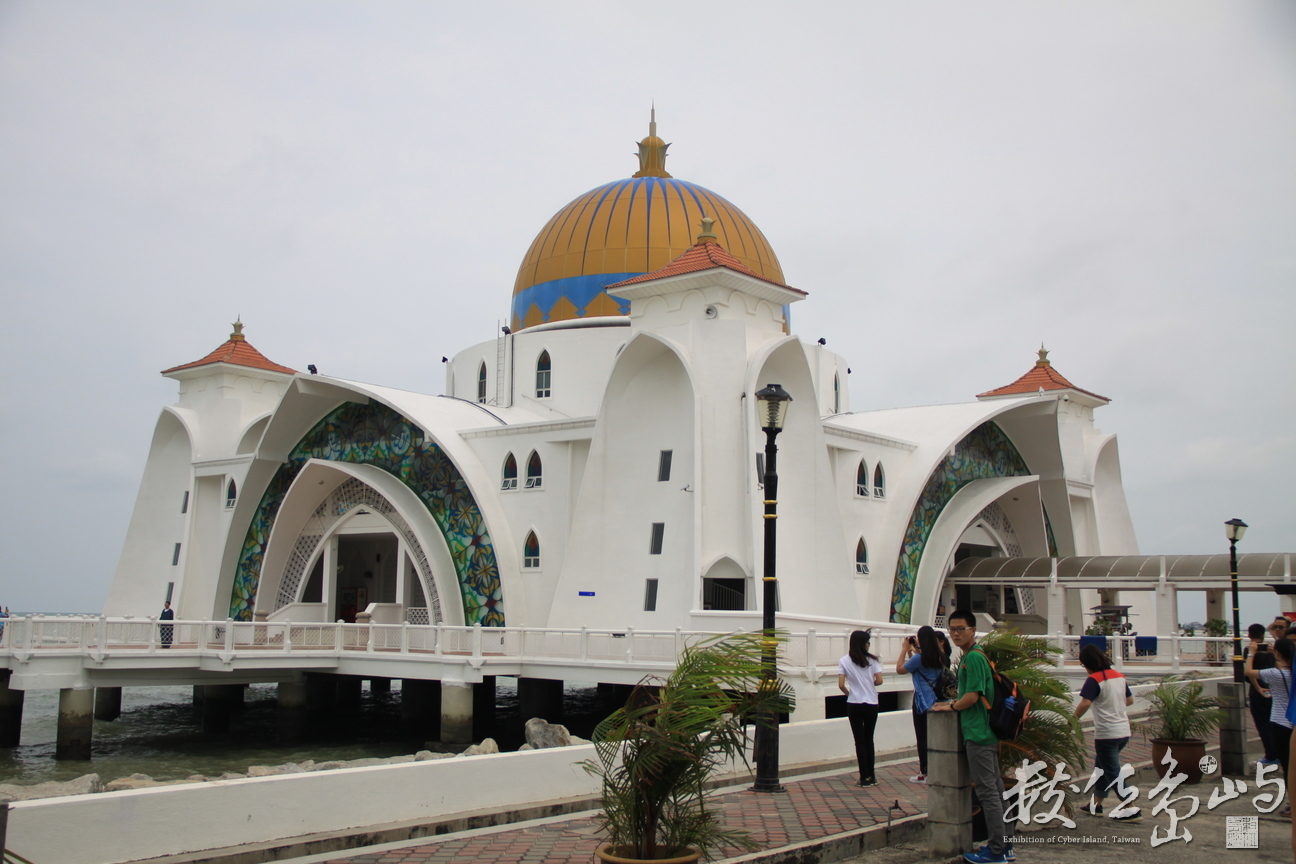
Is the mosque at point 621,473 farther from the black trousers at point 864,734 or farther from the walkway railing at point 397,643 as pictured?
the black trousers at point 864,734

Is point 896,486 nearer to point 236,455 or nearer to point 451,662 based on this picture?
point 451,662

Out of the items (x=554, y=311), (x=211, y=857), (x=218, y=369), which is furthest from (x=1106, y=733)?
(x=218, y=369)

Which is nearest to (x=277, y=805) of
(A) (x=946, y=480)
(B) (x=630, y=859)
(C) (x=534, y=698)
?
Answer: (B) (x=630, y=859)

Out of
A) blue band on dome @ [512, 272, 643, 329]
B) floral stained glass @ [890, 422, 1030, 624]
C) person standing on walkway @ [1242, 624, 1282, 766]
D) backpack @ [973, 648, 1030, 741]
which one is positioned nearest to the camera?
backpack @ [973, 648, 1030, 741]

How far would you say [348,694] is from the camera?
28.5 m

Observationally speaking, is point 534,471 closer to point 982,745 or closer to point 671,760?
point 982,745

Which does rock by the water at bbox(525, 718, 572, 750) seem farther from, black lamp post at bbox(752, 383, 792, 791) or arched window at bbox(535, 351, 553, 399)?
arched window at bbox(535, 351, 553, 399)

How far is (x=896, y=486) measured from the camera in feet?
86.0

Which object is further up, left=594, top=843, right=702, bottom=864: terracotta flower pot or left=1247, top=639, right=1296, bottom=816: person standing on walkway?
left=1247, top=639, right=1296, bottom=816: person standing on walkway

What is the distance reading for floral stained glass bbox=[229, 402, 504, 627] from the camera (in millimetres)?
24625

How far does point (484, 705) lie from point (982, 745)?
63.5ft

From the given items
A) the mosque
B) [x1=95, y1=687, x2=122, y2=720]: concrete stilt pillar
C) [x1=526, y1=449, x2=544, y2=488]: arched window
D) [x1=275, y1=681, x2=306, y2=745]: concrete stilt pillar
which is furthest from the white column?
[x1=526, y1=449, x2=544, y2=488]: arched window

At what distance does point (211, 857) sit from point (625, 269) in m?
22.5

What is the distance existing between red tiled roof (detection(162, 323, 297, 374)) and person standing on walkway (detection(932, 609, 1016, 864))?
2771 centimetres
